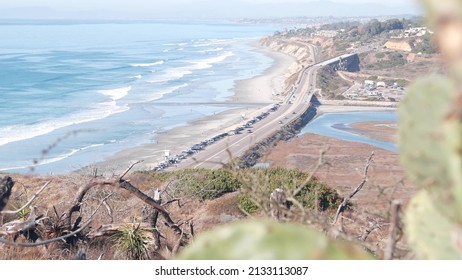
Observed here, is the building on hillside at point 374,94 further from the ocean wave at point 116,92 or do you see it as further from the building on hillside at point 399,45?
the building on hillside at point 399,45

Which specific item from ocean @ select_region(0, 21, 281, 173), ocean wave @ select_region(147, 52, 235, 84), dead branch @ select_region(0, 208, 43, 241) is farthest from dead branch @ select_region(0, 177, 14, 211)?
ocean wave @ select_region(147, 52, 235, 84)

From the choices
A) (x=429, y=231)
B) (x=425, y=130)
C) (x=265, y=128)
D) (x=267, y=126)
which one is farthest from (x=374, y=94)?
(x=425, y=130)

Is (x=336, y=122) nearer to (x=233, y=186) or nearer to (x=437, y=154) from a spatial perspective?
(x=233, y=186)

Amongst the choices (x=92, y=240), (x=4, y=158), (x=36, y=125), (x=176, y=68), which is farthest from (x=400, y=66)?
(x=92, y=240)

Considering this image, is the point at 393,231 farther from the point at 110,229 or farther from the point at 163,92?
the point at 163,92

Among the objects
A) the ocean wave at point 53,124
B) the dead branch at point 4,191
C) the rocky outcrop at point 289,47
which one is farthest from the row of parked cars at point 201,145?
the rocky outcrop at point 289,47

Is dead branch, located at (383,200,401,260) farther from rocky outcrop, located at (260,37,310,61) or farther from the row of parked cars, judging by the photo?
rocky outcrop, located at (260,37,310,61)

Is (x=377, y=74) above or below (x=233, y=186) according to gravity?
below
